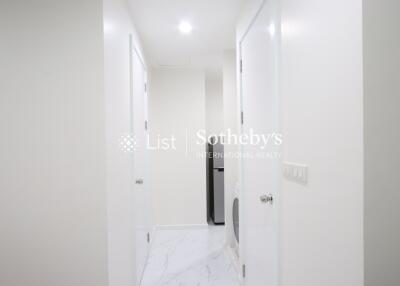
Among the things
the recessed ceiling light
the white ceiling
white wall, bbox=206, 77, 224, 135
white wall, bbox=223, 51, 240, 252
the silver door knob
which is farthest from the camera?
white wall, bbox=206, 77, 224, 135

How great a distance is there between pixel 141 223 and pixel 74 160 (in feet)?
4.48

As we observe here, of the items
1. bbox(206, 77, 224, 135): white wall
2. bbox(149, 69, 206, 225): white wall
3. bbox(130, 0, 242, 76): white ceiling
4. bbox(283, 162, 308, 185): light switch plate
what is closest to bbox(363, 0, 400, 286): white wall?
bbox(283, 162, 308, 185): light switch plate

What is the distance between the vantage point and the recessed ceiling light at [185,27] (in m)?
2.43

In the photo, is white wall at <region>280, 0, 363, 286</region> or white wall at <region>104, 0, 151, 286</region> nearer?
white wall at <region>280, 0, 363, 286</region>

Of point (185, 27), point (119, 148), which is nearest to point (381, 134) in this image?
point (119, 148)

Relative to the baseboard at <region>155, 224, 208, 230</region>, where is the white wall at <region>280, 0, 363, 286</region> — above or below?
above

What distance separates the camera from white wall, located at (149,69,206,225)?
3.86 metres

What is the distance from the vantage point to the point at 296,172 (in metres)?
1.18

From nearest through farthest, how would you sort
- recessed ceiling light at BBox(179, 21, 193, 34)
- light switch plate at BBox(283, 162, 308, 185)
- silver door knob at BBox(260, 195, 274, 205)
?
light switch plate at BBox(283, 162, 308, 185) < silver door knob at BBox(260, 195, 274, 205) < recessed ceiling light at BBox(179, 21, 193, 34)

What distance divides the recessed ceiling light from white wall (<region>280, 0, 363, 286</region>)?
4.37 ft

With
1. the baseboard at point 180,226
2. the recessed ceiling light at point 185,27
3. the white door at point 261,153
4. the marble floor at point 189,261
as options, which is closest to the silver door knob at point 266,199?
the white door at point 261,153

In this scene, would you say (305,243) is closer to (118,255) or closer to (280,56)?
(280,56)

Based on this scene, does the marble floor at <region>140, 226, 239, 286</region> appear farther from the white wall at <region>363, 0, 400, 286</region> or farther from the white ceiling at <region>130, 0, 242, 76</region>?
the white ceiling at <region>130, 0, 242, 76</region>

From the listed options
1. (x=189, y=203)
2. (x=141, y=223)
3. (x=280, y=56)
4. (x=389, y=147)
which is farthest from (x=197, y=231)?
(x=389, y=147)
